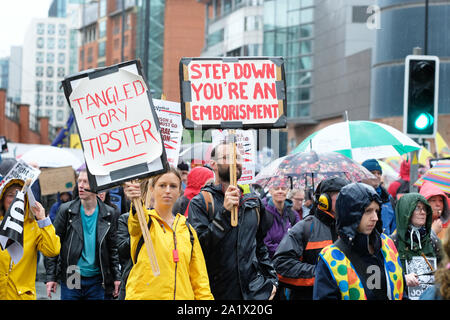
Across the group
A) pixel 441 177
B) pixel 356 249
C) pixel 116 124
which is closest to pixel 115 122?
pixel 116 124

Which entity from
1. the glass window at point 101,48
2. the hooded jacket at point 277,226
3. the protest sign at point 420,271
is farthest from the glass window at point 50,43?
the protest sign at point 420,271

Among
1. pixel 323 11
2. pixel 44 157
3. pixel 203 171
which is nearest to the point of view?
pixel 203 171

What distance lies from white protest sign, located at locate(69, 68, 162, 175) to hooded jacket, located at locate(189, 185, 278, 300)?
0.72 m

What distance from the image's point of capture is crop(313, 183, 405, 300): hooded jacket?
4.95 metres

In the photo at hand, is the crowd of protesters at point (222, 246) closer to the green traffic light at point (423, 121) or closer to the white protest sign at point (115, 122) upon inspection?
the white protest sign at point (115, 122)

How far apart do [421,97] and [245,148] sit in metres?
2.42

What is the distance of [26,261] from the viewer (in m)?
6.40

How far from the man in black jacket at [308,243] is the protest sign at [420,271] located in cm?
70

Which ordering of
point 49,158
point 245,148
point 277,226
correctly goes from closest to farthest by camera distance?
point 277,226, point 245,148, point 49,158

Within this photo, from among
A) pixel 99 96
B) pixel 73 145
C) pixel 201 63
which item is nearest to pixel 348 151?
pixel 201 63

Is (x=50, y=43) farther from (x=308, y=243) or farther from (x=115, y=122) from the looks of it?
(x=115, y=122)

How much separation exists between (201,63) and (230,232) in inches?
51.8
